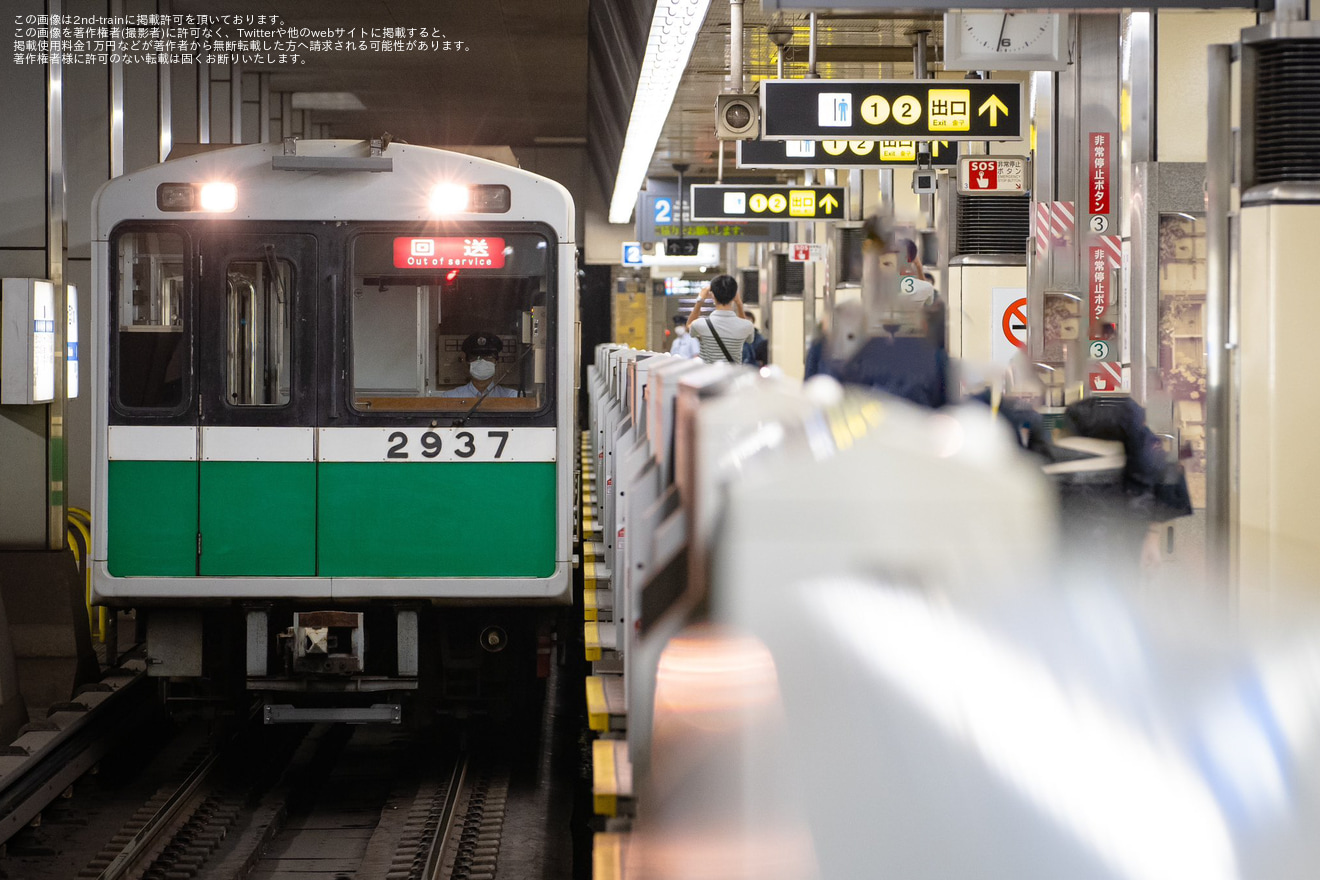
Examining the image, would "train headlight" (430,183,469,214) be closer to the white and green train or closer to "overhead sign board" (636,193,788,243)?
the white and green train

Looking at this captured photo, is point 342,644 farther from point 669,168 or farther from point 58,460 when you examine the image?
point 669,168

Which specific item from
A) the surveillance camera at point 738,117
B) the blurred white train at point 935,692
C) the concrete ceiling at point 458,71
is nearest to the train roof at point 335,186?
the surveillance camera at point 738,117

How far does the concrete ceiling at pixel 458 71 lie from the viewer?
14.5m

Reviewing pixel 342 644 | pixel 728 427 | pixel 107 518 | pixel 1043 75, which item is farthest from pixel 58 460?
pixel 728 427

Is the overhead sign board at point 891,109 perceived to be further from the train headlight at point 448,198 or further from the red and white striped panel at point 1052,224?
the train headlight at point 448,198

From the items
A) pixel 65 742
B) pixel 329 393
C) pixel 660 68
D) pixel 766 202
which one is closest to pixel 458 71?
pixel 766 202

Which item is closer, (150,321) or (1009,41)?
(150,321)

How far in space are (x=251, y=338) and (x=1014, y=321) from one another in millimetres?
7118

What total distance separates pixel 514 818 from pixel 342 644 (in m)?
1.15

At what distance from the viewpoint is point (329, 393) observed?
260 inches

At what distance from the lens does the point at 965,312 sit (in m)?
12.7

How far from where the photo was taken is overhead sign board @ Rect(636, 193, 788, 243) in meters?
20.0

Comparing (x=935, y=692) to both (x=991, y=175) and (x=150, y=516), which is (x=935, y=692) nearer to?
(x=150, y=516)

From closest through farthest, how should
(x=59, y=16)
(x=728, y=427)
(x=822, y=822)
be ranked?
(x=822, y=822) → (x=728, y=427) → (x=59, y=16)
